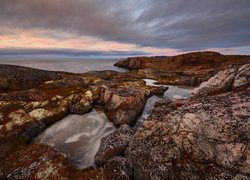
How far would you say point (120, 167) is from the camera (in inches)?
607

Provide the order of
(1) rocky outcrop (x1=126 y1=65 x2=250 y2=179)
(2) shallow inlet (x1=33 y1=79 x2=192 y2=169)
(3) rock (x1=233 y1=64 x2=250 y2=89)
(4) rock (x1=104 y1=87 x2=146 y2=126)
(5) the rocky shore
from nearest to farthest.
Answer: (1) rocky outcrop (x1=126 y1=65 x2=250 y2=179) → (5) the rocky shore → (3) rock (x1=233 y1=64 x2=250 y2=89) → (2) shallow inlet (x1=33 y1=79 x2=192 y2=169) → (4) rock (x1=104 y1=87 x2=146 y2=126)

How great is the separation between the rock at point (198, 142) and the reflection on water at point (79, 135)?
7056 mm

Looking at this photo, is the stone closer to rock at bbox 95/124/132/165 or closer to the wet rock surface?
rock at bbox 95/124/132/165

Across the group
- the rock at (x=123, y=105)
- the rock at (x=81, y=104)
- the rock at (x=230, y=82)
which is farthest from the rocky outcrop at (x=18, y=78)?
the rock at (x=230, y=82)

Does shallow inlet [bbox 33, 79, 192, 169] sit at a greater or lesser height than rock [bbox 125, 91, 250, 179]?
lesser

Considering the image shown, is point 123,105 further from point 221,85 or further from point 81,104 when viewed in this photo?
point 221,85

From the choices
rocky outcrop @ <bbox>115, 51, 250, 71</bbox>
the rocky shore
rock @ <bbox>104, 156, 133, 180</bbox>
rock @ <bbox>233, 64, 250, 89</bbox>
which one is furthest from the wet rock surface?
rocky outcrop @ <bbox>115, 51, 250, 71</bbox>

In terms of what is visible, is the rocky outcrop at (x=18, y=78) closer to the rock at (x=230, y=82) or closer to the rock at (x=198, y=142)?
the rock at (x=198, y=142)

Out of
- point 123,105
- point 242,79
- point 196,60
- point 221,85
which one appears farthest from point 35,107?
point 196,60

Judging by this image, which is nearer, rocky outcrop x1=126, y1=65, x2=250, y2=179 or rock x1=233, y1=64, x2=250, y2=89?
rocky outcrop x1=126, y1=65, x2=250, y2=179

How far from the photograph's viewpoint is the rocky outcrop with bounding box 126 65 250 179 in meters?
11.0

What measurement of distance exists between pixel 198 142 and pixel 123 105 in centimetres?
1833

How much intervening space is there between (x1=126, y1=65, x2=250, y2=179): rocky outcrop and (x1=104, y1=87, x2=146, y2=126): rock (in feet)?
40.0

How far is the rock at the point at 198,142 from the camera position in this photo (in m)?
11.0
